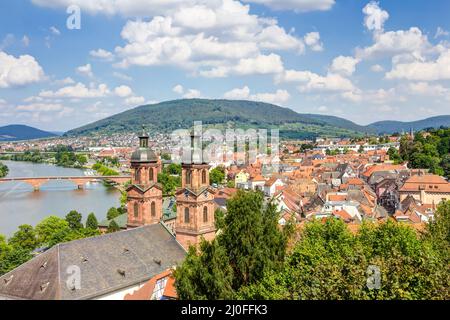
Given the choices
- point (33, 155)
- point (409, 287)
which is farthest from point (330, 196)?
point (33, 155)

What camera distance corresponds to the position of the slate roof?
17794mm

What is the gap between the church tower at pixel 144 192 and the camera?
25594 mm

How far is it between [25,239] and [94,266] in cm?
1724

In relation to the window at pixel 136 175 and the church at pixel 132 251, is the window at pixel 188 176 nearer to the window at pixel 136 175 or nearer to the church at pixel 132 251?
the church at pixel 132 251

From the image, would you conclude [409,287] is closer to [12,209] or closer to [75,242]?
[75,242]

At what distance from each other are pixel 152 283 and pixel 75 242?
373 cm

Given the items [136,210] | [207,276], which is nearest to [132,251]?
[136,210]

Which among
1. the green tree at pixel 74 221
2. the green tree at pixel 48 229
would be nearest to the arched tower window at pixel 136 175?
the green tree at pixel 48 229

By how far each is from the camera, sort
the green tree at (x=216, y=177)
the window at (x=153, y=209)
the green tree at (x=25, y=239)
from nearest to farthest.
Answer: the window at (x=153, y=209) < the green tree at (x=25, y=239) < the green tree at (x=216, y=177)

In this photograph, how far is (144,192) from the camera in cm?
2548

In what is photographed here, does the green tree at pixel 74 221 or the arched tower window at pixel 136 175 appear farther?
the green tree at pixel 74 221

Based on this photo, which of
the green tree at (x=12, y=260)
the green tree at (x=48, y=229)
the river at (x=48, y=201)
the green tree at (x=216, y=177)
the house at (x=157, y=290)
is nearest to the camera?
the house at (x=157, y=290)

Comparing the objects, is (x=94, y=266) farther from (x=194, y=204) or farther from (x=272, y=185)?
(x=272, y=185)

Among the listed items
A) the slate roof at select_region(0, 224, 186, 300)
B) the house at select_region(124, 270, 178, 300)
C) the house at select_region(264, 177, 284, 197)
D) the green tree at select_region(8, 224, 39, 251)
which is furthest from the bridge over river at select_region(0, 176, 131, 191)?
the house at select_region(124, 270, 178, 300)
